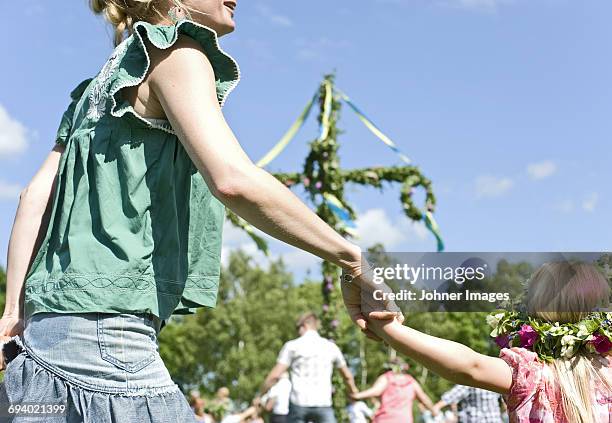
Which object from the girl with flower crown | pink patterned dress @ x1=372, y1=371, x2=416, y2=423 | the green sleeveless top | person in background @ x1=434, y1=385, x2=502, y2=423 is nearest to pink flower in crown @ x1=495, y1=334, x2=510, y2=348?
the girl with flower crown

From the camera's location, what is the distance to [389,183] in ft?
36.9

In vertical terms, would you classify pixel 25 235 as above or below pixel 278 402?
below

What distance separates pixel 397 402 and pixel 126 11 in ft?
25.6

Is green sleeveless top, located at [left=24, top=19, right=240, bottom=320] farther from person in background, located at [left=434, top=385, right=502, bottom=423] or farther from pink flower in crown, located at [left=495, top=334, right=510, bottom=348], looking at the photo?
person in background, located at [left=434, top=385, right=502, bottom=423]

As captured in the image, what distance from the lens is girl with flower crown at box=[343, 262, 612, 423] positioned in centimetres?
248

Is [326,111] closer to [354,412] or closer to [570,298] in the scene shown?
→ [354,412]

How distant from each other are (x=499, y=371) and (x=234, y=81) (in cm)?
124

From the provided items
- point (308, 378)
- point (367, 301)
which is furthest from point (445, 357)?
point (308, 378)

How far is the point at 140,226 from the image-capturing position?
170 centimetres

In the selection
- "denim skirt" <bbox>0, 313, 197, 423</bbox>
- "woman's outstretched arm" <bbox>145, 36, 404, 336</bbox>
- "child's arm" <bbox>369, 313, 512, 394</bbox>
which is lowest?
"denim skirt" <bbox>0, 313, 197, 423</bbox>

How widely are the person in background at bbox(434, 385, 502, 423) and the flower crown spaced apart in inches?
233

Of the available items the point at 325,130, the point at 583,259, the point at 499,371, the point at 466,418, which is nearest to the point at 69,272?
the point at 499,371

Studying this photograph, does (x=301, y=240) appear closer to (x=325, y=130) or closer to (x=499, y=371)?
(x=499, y=371)

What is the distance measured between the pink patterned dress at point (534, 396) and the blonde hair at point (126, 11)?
1.49m
